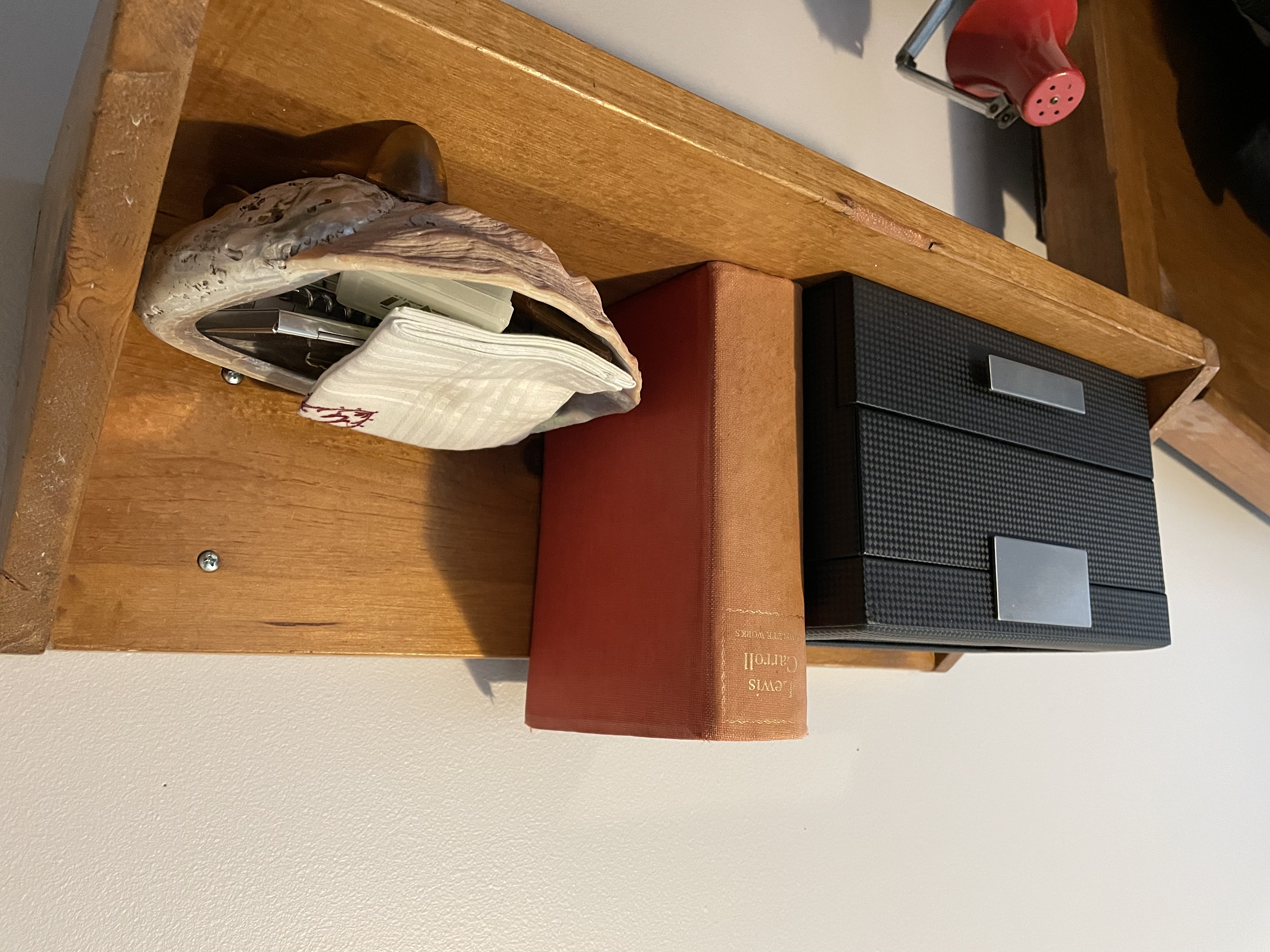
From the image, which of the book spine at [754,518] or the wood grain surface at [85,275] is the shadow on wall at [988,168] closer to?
the book spine at [754,518]

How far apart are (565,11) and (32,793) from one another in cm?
75

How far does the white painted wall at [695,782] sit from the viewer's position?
0.60 meters

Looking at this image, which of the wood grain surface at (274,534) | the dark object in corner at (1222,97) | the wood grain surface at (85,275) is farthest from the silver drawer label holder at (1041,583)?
the dark object in corner at (1222,97)

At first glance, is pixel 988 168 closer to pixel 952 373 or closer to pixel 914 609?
pixel 952 373

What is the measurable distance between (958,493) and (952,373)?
10 centimetres

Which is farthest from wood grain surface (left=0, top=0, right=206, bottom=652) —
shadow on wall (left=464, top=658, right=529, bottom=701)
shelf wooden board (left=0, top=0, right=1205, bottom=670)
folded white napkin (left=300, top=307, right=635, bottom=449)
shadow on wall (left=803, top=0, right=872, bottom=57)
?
shadow on wall (left=803, top=0, right=872, bottom=57)

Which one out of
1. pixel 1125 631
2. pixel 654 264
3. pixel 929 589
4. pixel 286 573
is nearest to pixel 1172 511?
pixel 1125 631

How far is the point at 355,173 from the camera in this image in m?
0.56

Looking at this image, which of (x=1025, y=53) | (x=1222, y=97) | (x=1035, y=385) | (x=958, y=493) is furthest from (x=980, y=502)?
(x=1222, y=97)

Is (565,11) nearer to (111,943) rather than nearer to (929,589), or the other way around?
(929,589)

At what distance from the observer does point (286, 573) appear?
2.09ft

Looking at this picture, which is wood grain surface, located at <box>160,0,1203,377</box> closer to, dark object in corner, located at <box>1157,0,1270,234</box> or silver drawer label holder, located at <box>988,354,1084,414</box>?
silver drawer label holder, located at <box>988,354,1084,414</box>

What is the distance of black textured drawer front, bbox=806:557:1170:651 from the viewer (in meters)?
0.64

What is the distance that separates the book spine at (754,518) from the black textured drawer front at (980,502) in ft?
0.16
